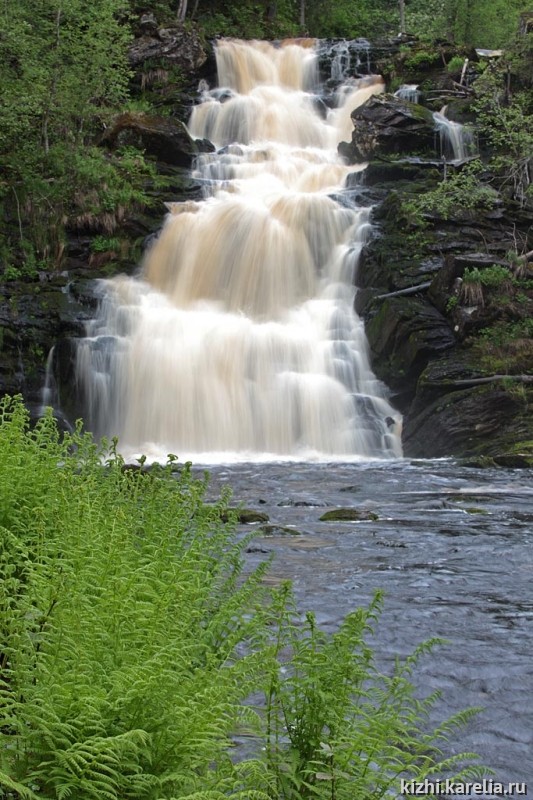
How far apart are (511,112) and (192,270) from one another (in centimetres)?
1075

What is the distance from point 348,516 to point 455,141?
22720 millimetres

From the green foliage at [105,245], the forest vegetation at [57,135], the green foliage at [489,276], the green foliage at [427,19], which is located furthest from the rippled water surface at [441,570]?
the green foliage at [427,19]

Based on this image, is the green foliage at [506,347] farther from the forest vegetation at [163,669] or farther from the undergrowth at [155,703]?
the undergrowth at [155,703]

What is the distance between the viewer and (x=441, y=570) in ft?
26.8

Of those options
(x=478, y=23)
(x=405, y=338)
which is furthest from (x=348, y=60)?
(x=405, y=338)

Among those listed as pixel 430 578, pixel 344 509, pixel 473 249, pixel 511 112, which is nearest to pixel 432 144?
pixel 511 112

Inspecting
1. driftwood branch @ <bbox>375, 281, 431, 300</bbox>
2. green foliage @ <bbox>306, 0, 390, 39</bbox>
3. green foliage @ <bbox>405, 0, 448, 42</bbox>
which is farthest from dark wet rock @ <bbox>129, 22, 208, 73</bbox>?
driftwood branch @ <bbox>375, 281, 431, 300</bbox>

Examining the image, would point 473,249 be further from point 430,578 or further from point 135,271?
point 430,578

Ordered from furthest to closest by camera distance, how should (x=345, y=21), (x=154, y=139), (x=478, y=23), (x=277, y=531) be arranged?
(x=345, y=21)
(x=478, y=23)
(x=154, y=139)
(x=277, y=531)

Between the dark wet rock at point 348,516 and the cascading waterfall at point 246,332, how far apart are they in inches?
303

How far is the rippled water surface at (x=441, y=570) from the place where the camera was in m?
5.20

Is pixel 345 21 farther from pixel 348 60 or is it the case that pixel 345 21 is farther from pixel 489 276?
pixel 489 276

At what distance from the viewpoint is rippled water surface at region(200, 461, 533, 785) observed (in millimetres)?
5199

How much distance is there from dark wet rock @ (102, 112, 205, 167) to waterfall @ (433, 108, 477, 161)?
9076mm
